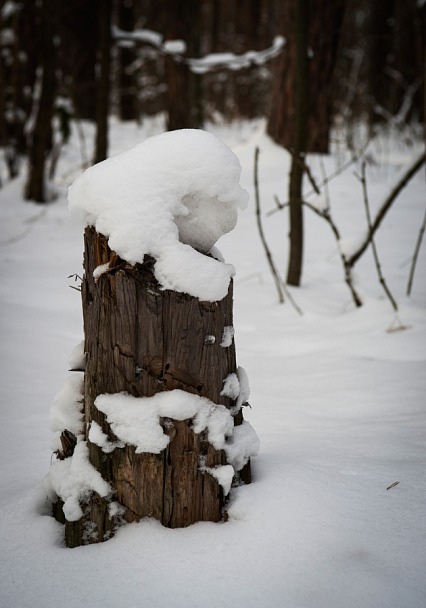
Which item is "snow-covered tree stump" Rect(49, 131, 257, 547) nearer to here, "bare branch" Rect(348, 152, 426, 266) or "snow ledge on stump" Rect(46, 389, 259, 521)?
"snow ledge on stump" Rect(46, 389, 259, 521)

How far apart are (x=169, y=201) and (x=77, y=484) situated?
77 cm

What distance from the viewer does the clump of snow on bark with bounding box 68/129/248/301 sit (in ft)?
3.88

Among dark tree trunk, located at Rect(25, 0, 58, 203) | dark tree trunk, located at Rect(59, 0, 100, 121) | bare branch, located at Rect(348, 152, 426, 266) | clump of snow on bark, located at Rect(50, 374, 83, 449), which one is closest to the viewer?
clump of snow on bark, located at Rect(50, 374, 83, 449)

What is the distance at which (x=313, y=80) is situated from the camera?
5.96 metres

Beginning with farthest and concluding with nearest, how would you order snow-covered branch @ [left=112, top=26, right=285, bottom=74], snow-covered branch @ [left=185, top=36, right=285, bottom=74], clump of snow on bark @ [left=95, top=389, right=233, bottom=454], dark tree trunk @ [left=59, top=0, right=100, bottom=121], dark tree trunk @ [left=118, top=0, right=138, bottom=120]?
dark tree trunk @ [left=118, top=0, right=138, bottom=120]
dark tree trunk @ [left=59, top=0, right=100, bottom=121]
snow-covered branch @ [left=185, top=36, right=285, bottom=74]
snow-covered branch @ [left=112, top=26, right=285, bottom=74]
clump of snow on bark @ [left=95, top=389, right=233, bottom=454]

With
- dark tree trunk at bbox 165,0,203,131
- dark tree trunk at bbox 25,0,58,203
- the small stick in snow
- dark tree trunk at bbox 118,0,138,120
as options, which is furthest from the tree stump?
dark tree trunk at bbox 118,0,138,120

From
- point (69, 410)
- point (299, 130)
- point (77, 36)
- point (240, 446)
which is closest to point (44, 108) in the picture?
point (299, 130)

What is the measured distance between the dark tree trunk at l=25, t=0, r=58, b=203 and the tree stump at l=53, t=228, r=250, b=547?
4.91 m

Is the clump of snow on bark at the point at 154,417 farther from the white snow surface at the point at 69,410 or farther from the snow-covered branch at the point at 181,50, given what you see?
the snow-covered branch at the point at 181,50

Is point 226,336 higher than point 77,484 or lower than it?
higher

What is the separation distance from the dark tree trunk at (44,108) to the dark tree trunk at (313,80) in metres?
2.62

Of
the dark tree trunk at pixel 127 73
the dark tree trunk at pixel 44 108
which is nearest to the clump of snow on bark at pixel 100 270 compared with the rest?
the dark tree trunk at pixel 44 108

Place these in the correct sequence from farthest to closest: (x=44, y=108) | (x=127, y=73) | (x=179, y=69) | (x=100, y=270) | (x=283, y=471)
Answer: (x=127, y=73) < (x=179, y=69) < (x=44, y=108) < (x=283, y=471) < (x=100, y=270)

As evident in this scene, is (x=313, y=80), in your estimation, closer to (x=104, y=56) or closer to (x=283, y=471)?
(x=104, y=56)
